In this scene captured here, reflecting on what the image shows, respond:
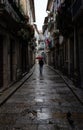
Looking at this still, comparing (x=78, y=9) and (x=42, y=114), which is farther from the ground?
(x=78, y=9)

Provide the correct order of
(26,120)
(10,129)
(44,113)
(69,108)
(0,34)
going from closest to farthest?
1. (10,129)
2. (26,120)
3. (44,113)
4. (69,108)
5. (0,34)

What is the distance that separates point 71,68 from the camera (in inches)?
822

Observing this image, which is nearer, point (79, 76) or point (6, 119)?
point (6, 119)

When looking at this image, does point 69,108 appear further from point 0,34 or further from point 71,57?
point 71,57

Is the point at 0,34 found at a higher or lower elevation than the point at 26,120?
higher

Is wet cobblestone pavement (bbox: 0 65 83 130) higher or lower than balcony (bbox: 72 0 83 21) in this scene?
lower

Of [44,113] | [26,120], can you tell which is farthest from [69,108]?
[26,120]

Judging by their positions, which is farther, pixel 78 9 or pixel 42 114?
pixel 78 9

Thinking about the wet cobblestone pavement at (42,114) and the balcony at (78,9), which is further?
the balcony at (78,9)

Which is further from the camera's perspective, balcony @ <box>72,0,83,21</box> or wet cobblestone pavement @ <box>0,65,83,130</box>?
balcony @ <box>72,0,83,21</box>

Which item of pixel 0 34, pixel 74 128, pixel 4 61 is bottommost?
pixel 74 128

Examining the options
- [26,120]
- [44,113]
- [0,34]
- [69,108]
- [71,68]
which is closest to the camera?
[26,120]

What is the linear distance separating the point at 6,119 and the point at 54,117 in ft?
4.24

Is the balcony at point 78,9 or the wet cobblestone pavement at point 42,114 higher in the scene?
the balcony at point 78,9
